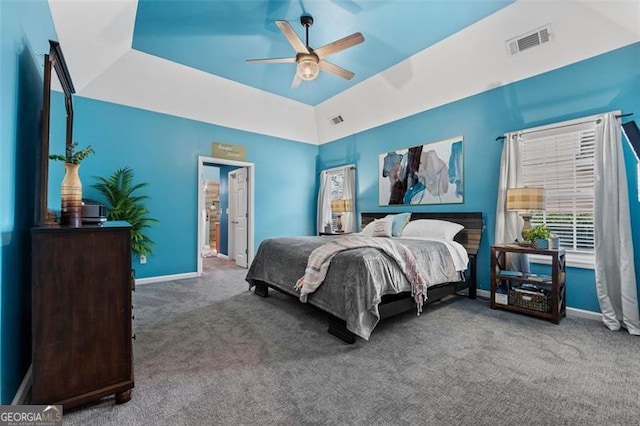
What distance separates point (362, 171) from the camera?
5.54 meters

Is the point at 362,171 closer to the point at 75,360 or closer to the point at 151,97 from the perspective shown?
the point at 151,97

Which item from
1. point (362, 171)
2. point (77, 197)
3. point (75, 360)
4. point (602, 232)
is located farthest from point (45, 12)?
point (602, 232)

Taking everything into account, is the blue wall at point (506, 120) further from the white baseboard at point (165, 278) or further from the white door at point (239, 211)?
the white baseboard at point (165, 278)

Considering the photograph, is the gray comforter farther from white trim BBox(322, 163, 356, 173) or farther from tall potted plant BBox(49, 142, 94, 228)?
white trim BBox(322, 163, 356, 173)

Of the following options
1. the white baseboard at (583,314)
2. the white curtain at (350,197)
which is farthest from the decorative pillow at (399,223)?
the white baseboard at (583,314)

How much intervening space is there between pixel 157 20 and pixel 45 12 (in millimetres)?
1539

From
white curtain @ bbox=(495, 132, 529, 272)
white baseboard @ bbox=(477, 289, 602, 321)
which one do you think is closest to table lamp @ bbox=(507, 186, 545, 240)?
white curtain @ bbox=(495, 132, 529, 272)

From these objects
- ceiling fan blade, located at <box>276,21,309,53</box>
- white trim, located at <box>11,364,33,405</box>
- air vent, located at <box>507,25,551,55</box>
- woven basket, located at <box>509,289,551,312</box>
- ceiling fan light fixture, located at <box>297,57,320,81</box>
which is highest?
air vent, located at <box>507,25,551,55</box>

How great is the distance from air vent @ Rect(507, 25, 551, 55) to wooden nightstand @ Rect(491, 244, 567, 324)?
7.48 feet

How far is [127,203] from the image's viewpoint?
3.99m

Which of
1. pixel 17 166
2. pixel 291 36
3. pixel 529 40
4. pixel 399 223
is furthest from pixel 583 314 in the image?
pixel 17 166

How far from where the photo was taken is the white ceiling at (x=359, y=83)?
264 cm

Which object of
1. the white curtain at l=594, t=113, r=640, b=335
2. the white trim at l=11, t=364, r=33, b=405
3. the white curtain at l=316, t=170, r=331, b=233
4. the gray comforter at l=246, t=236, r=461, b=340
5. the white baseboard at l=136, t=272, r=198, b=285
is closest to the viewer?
the white trim at l=11, t=364, r=33, b=405

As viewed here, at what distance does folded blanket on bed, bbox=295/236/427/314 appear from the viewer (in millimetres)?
2549
